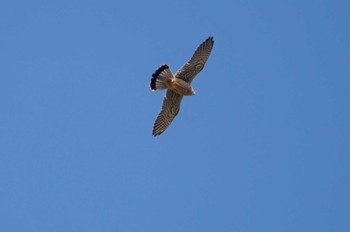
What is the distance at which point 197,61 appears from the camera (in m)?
29.8

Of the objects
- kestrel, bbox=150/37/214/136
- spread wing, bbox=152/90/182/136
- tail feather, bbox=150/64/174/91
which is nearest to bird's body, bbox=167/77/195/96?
kestrel, bbox=150/37/214/136

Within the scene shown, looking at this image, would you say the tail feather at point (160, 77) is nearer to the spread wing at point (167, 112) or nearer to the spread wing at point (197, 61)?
the spread wing at point (197, 61)

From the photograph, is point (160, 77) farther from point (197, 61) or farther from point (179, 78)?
point (197, 61)

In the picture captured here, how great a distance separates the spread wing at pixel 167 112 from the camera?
30.3 metres

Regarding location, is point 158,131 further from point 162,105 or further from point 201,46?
point 201,46

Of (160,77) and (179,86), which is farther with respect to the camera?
(179,86)

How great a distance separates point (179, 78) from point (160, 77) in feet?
1.97

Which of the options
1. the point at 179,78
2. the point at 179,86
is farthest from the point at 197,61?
the point at 179,86

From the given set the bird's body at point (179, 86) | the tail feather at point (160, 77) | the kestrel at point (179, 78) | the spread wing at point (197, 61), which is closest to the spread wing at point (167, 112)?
the kestrel at point (179, 78)

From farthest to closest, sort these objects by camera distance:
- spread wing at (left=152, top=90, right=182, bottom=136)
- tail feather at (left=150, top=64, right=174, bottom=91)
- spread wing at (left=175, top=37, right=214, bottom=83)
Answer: spread wing at (left=152, top=90, right=182, bottom=136)
spread wing at (left=175, top=37, right=214, bottom=83)
tail feather at (left=150, top=64, right=174, bottom=91)

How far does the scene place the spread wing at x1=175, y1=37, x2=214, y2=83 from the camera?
97.8 feet

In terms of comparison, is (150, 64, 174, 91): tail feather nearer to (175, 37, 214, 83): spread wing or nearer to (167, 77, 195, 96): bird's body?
(167, 77, 195, 96): bird's body

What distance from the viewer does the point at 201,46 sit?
29797mm

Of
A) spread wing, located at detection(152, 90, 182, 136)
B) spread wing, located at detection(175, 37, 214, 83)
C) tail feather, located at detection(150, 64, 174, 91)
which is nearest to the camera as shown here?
tail feather, located at detection(150, 64, 174, 91)
